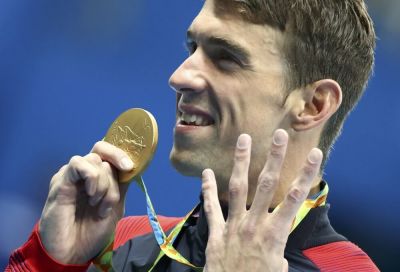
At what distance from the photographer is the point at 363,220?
329 cm

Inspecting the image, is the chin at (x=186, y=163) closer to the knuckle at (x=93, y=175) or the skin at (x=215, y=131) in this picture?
the skin at (x=215, y=131)

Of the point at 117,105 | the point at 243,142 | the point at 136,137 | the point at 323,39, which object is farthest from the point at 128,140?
the point at 117,105

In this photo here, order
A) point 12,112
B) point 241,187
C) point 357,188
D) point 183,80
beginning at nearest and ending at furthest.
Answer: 1. point 241,187
2. point 183,80
3. point 12,112
4. point 357,188

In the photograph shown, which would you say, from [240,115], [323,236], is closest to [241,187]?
[240,115]

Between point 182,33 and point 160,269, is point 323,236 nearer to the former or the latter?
point 160,269

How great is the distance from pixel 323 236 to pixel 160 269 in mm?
484

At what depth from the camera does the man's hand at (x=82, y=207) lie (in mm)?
1813

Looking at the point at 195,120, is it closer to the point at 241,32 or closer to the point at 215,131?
the point at 215,131

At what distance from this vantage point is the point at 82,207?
6.29 ft

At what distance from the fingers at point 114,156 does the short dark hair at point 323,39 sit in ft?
1.70

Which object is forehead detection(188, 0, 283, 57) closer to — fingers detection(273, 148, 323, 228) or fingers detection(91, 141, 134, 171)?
fingers detection(91, 141, 134, 171)

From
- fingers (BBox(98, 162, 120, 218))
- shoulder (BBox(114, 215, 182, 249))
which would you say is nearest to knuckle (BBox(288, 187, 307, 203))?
fingers (BBox(98, 162, 120, 218))

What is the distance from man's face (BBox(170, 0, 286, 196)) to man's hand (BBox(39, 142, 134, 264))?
191 mm

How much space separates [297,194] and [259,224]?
10 cm
